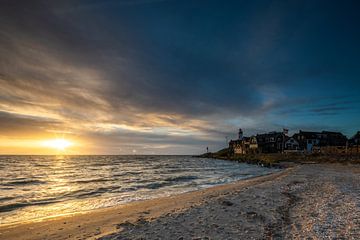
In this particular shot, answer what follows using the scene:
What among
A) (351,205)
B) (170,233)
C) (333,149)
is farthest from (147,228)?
(333,149)

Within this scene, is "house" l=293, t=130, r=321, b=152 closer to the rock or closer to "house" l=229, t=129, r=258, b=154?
"house" l=229, t=129, r=258, b=154

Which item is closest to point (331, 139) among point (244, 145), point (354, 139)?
point (354, 139)

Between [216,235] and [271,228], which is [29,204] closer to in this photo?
[216,235]

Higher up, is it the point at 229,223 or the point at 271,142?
the point at 271,142

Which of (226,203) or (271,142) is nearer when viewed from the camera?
(226,203)

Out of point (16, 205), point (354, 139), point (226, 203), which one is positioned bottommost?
point (16, 205)

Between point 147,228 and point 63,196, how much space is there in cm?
1466

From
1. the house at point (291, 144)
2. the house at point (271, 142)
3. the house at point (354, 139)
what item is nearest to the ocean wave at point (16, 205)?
the house at point (354, 139)

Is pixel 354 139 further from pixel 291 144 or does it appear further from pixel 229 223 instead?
Result: pixel 229 223

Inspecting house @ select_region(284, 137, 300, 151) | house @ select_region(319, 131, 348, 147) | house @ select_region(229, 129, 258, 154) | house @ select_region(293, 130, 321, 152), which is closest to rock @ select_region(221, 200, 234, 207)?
house @ select_region(284, 137, 300, 151)

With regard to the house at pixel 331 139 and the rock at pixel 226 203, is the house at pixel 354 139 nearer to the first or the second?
the house at pixel 331 139

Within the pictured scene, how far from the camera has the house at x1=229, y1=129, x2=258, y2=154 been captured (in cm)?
11681

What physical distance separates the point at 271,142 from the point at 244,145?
1925cm

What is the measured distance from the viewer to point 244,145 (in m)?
127
